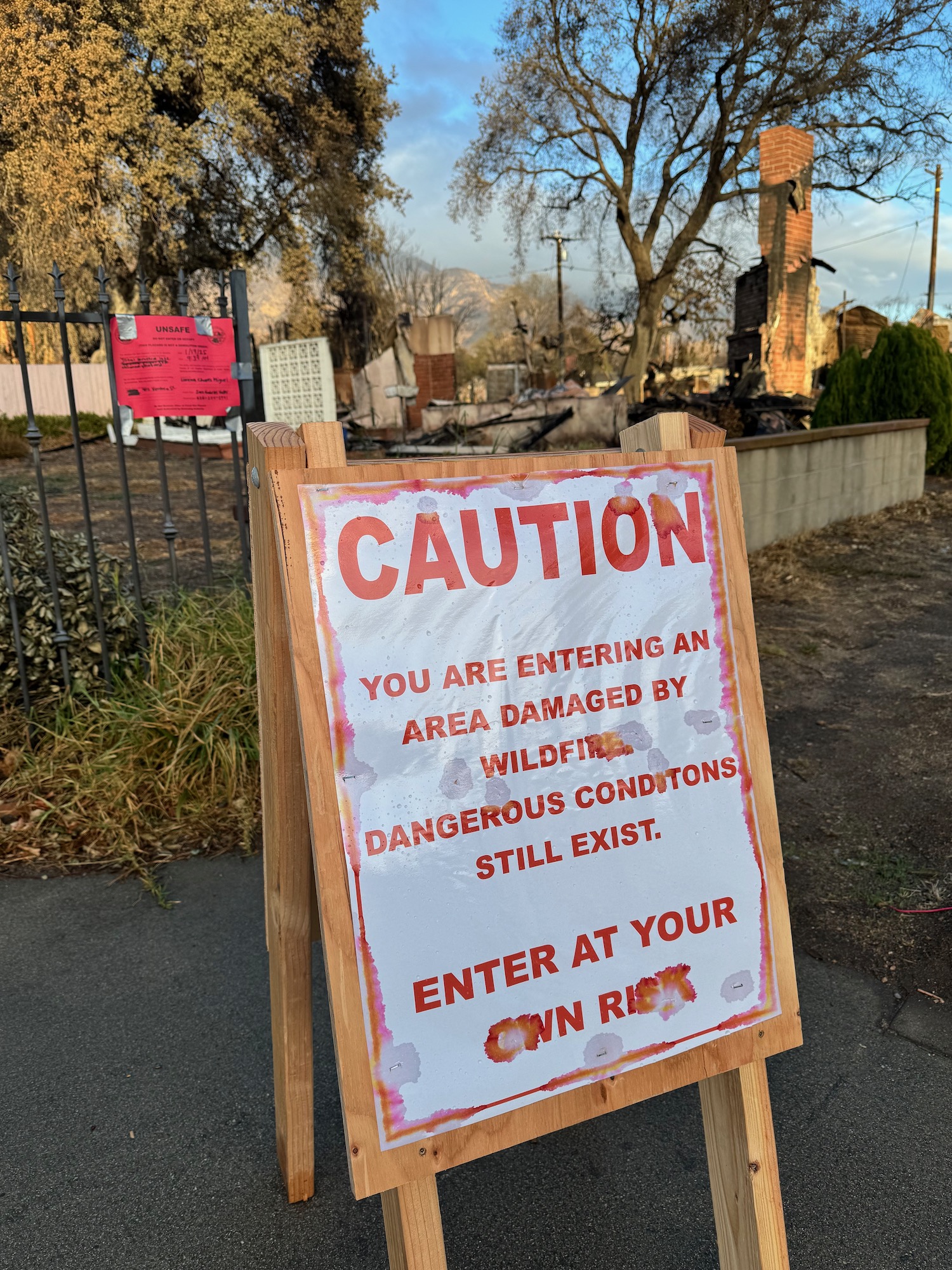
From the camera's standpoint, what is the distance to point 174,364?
13.3 feet

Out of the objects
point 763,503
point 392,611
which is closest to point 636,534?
point 392,611

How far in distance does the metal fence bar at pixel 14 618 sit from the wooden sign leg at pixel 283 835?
2563 millimetres

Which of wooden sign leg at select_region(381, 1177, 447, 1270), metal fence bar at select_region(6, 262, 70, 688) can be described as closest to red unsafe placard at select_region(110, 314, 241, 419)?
metal fence bar at select_region(6, 262, 70, 688)

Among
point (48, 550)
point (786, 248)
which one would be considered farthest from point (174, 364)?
point (786, 248)

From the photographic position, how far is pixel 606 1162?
2.04 metres

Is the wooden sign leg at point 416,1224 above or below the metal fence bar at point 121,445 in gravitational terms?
below

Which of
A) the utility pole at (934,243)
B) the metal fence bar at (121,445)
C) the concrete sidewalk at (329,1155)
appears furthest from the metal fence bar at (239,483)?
the utility pole at (934,243)

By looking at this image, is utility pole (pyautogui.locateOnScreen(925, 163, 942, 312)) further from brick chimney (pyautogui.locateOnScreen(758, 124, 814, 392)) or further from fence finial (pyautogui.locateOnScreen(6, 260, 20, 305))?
fence finial (pyautogui.locateOnScreen(6, 260, 20, 305))

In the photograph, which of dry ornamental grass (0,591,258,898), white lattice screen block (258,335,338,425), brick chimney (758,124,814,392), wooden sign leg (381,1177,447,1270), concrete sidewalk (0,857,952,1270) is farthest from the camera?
brick chimney (758,124,814,392)

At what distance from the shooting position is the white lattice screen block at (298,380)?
8.30 meters

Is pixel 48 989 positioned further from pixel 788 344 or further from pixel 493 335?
pixel 493 335

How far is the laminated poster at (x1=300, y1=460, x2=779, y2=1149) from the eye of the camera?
1.35 m

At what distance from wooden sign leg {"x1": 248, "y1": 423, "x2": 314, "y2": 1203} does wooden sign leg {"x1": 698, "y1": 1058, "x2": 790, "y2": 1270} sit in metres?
0.80

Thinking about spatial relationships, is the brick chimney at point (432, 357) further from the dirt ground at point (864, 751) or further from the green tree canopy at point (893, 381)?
the dirt ground at point (864, 751)
